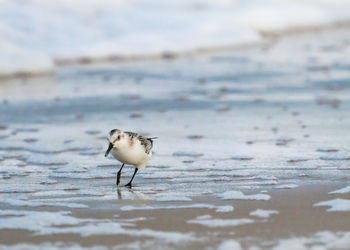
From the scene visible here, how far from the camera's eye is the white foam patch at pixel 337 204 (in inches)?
195

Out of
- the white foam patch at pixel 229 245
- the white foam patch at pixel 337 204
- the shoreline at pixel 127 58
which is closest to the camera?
the white foam patch at pixel 229 245

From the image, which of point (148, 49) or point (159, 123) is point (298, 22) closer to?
point (148, 49)

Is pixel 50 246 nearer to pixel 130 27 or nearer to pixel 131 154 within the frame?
pixel 131 154

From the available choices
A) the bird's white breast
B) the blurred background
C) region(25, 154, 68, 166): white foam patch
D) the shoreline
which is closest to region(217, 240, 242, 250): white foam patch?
the bird's white breast

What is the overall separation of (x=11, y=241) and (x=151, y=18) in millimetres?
15186

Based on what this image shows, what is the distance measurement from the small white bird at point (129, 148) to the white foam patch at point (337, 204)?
1.43 meters

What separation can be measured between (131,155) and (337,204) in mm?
1558

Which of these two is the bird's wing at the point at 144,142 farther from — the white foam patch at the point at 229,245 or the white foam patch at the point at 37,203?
the white foam patch at the point at 229,245

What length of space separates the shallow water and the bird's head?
1.03 feet

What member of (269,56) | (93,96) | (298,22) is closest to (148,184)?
(93,96)

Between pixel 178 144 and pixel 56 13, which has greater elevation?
pixel 56 13

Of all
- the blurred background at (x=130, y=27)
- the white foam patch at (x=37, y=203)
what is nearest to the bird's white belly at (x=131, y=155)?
the white foam patch at (x=37, y=203)

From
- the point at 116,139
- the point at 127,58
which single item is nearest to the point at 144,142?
the point at 116,139

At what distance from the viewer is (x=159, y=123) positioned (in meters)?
8.56
